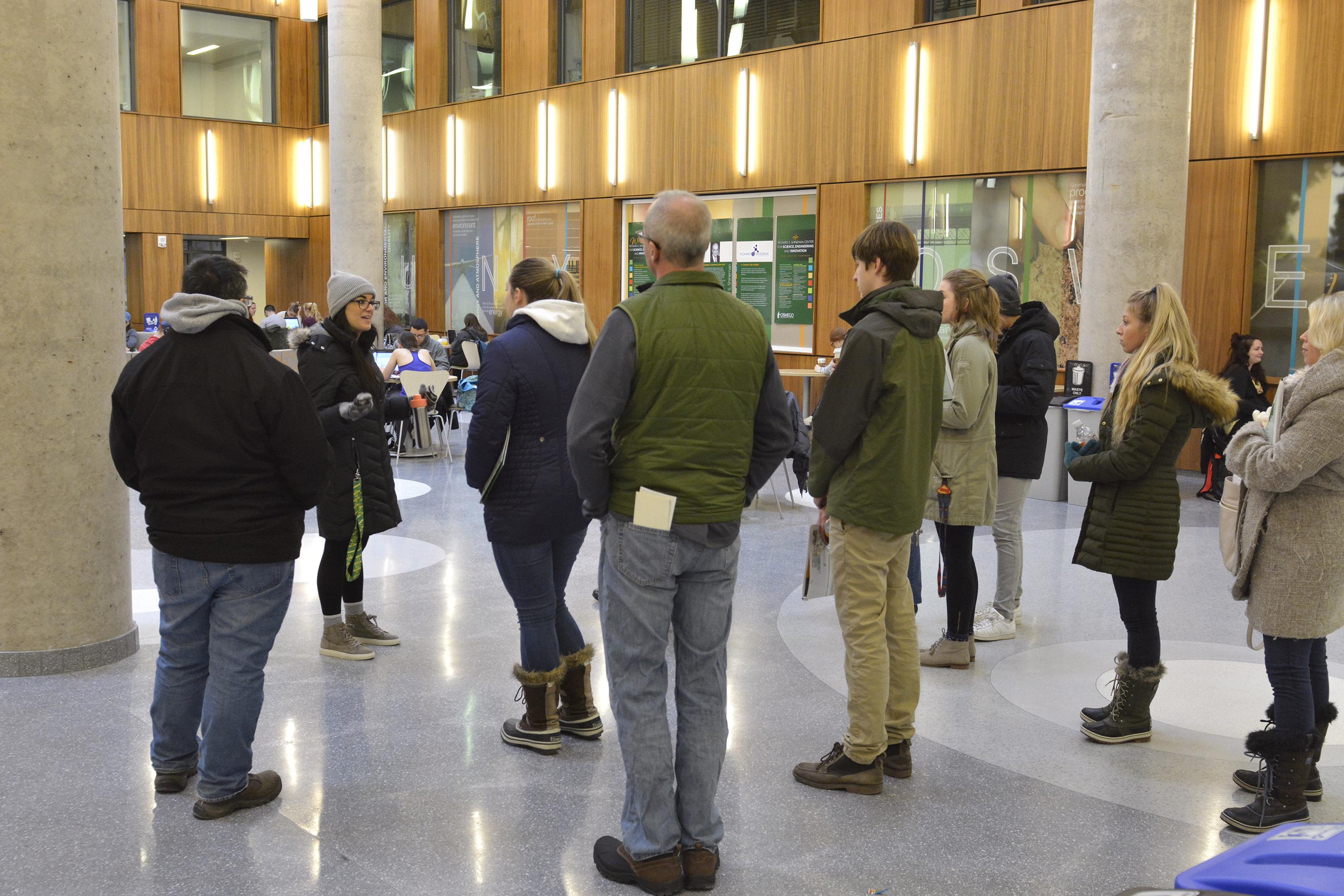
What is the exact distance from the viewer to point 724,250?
14766mm

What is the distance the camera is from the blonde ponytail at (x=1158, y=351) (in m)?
3.89

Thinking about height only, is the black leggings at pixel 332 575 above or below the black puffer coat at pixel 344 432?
below

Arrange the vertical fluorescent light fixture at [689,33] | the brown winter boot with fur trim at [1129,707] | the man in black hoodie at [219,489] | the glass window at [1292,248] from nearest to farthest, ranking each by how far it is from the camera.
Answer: the man in black hoodie at [219,489] → the brown winter boot with fur trim at [1129,707] → the glass window at [1292,248] → the vertical fluorescent light fixture at [689,33]

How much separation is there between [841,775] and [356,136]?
13.9 m

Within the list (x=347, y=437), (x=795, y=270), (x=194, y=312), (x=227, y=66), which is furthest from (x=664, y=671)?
(x=227, y=66)

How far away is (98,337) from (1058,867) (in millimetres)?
3944

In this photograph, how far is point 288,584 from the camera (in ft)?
11.7

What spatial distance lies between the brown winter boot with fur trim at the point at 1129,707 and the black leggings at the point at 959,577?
812mm

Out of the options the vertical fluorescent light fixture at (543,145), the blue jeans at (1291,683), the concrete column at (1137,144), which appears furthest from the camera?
the vertical fluorescent light fixture at (543,145)

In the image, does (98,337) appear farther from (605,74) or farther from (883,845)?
(605,74)

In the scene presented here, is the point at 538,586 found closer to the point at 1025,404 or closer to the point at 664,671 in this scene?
the point at 664,671

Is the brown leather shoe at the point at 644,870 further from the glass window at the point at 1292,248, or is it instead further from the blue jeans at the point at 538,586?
the glass window at the point at 1292,248

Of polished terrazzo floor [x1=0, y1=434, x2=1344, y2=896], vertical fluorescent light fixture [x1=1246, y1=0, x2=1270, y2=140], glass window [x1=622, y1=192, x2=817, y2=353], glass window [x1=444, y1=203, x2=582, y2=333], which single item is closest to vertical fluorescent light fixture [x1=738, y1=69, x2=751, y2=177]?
glass window [x1=622, y1=192, x2=817, y2=353]

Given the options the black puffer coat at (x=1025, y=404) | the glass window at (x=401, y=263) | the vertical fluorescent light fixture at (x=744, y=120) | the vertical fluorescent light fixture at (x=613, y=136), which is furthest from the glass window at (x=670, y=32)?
the black puffer coat at (x=1025, y=404)
